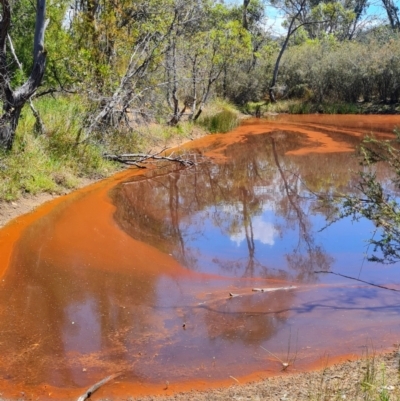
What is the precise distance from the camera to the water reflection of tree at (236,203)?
7.46 metres

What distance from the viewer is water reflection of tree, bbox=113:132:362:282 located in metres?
7.46

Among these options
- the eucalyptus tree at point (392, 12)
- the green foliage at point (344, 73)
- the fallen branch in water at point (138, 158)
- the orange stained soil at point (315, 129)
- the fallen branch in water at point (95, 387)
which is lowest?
the fallen branch in water at point (95, 387)

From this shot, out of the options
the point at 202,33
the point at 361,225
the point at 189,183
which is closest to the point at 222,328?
the point at 361,225

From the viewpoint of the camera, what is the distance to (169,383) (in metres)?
4.30

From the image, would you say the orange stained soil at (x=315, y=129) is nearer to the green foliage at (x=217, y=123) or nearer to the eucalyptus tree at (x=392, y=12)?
the green foliage at (x=217, y=123)

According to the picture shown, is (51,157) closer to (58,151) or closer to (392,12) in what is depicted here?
(58,151)

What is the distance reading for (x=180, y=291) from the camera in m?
6.22

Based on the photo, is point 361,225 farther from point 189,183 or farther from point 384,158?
point 189,183

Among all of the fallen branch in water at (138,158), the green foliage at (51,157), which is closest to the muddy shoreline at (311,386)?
the green foliage at (51,157)

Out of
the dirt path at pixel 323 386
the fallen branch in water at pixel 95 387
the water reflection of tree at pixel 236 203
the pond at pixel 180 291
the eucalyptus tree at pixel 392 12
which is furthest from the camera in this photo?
the eucalyptus tree at pixel 392 12

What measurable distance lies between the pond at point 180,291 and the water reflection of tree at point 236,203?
0.04 metres

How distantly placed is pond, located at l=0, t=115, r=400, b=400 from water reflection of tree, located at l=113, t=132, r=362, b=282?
43mm

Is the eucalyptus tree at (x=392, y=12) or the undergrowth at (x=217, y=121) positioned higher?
the eucalyptus tree at (x=392, y=12)

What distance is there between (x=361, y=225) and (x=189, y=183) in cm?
501
